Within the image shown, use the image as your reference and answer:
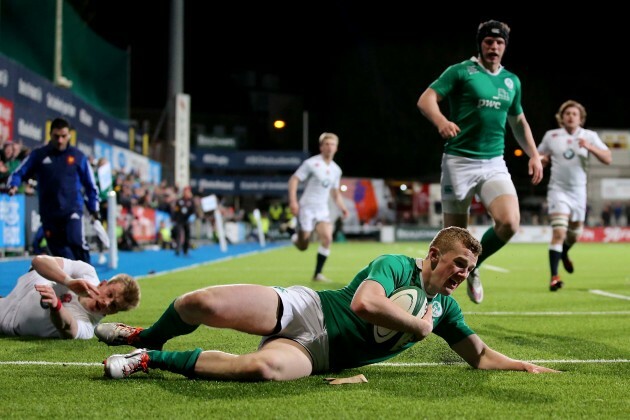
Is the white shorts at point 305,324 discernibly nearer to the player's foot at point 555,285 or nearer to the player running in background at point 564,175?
the player's foot at point 555,285

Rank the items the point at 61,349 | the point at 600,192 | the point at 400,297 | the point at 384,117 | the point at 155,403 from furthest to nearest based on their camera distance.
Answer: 1. the point at 384,117
2. the point at 600,192
3. the point at 61,349
4. the point at 400,297
5. the point at 155,403

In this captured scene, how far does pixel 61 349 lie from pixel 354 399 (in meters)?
2.47

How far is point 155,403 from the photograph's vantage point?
361cm

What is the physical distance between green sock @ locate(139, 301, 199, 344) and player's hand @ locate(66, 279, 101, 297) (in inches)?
36.5

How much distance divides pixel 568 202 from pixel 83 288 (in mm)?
7593

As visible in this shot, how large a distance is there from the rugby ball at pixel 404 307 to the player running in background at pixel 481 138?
3289 mm

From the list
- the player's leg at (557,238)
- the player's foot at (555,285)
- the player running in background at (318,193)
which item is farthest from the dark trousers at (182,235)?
the player's foot at (555,285)

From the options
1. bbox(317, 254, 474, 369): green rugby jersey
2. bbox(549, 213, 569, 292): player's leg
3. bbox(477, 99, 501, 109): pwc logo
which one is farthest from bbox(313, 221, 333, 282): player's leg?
bbox(317, 254, 474, 369): green rugby jersey

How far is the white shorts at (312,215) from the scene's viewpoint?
44.3 ft

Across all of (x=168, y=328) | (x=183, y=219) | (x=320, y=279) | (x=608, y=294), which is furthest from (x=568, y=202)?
(x=183, y=219)

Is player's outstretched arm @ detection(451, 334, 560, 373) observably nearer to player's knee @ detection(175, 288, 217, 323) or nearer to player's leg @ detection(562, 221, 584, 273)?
player's knee @ detection(175, 288, 217, 323)

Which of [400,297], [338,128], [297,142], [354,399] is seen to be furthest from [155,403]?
[297,142]

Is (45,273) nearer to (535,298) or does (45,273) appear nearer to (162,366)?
(162,366)

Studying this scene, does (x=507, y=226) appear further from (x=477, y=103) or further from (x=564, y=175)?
(x=564, y=175)
